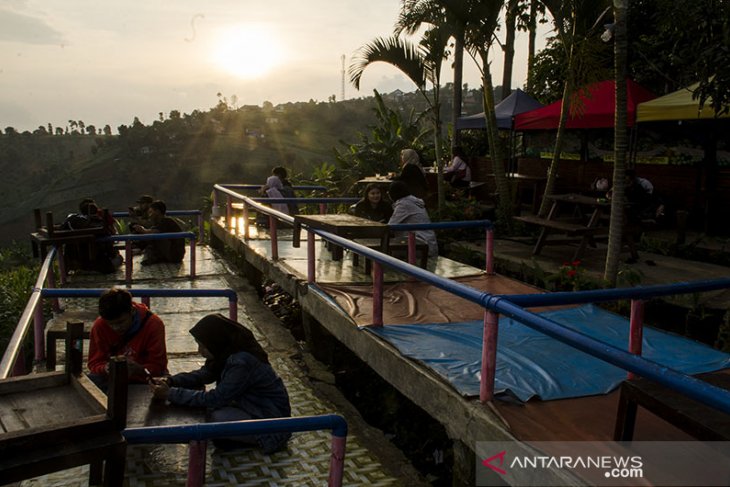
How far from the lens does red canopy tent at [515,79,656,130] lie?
11.3m

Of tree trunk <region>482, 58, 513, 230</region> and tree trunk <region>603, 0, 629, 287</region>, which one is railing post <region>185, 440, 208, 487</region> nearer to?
tree trunk <region>603, 0, 629, 287</region>

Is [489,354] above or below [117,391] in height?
below

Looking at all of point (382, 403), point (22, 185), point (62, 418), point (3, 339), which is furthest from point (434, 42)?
point (22, 185)

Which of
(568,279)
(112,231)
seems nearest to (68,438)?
(568,279)

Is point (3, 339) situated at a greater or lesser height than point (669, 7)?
lesser

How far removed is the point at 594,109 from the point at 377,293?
26.8ft

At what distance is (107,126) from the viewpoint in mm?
123938

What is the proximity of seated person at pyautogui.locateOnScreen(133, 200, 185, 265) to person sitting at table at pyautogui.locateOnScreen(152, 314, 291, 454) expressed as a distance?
20.8 ft

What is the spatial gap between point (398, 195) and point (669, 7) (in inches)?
131

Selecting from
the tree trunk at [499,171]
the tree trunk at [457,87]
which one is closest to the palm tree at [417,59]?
the tree trunk at [499,171]

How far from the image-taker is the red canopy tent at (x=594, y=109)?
11.3 meters

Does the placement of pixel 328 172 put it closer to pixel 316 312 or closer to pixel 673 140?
pixel 673 140

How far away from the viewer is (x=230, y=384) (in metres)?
4.15

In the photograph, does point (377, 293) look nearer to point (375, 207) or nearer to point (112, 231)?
point (375, 207)
